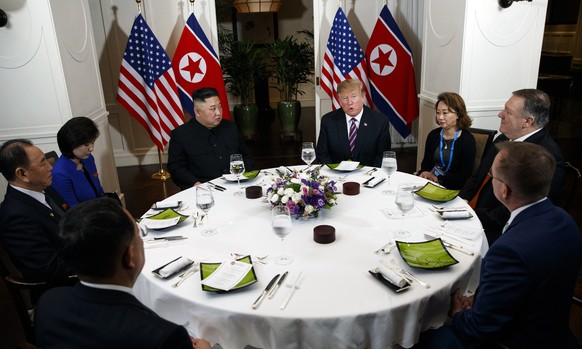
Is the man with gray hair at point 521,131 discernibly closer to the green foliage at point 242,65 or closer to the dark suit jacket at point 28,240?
the dark suit jacket at point 28,240

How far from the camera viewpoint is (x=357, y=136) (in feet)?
11.8

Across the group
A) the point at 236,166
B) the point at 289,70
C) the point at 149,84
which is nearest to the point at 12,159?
the point at 236,166

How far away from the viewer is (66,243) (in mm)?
1147

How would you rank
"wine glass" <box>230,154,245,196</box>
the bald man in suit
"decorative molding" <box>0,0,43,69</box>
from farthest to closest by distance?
the bald man in suit
"decorative molding" <box>0,0,43,69</box>
"wine glass" <box>230,154,245,196</box>

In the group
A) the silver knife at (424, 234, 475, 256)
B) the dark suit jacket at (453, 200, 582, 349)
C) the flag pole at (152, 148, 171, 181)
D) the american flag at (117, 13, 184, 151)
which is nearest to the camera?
the dark suit jacket at (453, 200, 582, 349)

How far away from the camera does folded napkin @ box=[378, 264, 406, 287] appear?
162 centimetres

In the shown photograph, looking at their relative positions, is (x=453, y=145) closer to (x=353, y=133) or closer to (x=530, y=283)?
(x=353, y=133)

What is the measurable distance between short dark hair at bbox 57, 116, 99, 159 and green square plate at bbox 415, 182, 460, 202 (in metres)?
2.08

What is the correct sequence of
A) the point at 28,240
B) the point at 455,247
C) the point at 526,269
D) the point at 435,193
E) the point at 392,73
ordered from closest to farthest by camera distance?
the point at 526,269 → the point at 455,247 → the point at 28,240 → the point at 435,193 → the point at 392,73

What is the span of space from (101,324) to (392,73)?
16.5 ft

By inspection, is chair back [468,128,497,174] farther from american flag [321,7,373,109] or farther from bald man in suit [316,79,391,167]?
american flag [321,7,373,109]

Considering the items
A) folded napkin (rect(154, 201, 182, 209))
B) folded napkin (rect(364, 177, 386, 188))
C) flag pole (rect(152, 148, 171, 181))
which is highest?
folded napkin (rect(364, 177, 386, 188))

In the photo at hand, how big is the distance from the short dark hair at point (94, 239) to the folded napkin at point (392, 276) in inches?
37.7

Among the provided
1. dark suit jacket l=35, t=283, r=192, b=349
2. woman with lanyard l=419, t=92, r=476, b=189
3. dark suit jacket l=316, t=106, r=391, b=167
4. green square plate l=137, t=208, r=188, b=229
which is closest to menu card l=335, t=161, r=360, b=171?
dark suit jacket l=316, t=106, r=391, b=167
